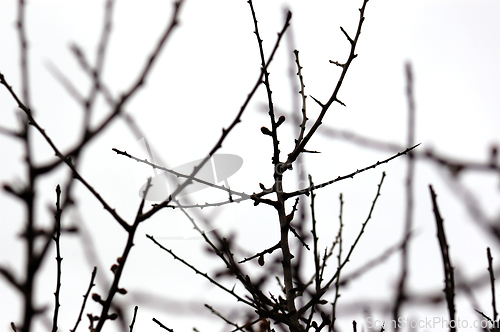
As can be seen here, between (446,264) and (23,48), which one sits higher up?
(23,48)

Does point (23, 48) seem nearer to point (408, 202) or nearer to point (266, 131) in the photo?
point (266, 131)

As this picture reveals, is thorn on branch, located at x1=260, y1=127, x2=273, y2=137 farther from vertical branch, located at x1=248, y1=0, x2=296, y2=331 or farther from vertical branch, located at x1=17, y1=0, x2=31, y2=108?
vertical branch, located at x1=17, y1=0, x2=31, y2=108

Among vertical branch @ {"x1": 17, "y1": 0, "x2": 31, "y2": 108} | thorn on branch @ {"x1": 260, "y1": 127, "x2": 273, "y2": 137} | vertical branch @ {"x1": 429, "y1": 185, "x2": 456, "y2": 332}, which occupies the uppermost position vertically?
vertical branch @ {"x1": 17, "y1": 0, "x2": 31, "y2": 108}

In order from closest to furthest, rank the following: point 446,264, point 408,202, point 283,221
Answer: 1. point 446,264
2. point 283,221
3. point 408,202

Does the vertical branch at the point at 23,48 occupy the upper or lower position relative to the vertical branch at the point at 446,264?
upper

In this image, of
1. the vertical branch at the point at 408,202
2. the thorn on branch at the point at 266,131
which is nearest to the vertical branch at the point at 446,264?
the vertical branch at the point at 408,202

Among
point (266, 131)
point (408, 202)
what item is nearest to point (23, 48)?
point (266, 131)

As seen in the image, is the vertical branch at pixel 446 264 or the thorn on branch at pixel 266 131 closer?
the vertical branch at pixel 446 264

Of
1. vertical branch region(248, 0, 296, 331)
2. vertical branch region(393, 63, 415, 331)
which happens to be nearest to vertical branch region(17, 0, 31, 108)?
vertical branch region(248, 0, 296, 331)

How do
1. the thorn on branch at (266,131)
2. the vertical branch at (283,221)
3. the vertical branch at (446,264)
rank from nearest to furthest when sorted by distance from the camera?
the vertical branch at (446,264), the vertical branch at (283,221), the thorn on branch at (266,131)

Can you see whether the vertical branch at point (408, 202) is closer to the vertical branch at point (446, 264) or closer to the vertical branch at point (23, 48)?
the vertical branch at point (446, 264)

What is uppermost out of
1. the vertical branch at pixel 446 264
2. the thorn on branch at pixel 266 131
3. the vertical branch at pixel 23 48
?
the vertical branch at pixel 23 48

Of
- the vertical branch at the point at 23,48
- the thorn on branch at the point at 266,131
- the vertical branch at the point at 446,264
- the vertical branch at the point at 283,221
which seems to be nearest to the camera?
the vertical branch at the point at 446,264

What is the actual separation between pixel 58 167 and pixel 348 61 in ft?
6.73
